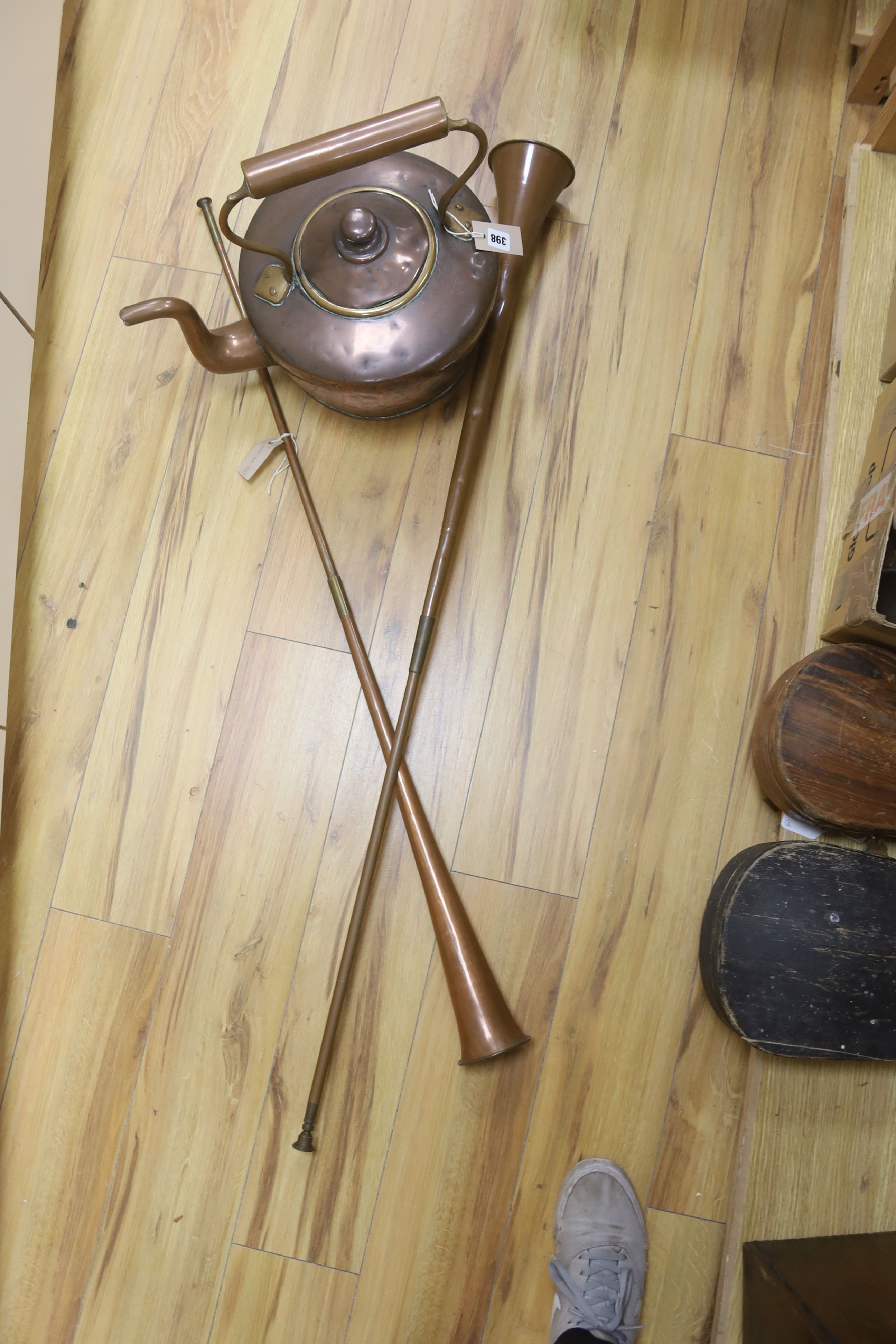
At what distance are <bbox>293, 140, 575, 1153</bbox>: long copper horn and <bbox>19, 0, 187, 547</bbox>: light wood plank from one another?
817 mm

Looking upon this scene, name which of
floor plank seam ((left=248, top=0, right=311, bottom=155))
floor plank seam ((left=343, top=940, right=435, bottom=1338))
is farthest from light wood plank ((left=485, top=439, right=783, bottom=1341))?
floor plank seam ((left=248, top=0, right=311, bottom=155))

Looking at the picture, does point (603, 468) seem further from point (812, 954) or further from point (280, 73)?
point (280, 73)

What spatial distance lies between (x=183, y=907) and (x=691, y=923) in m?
0.98

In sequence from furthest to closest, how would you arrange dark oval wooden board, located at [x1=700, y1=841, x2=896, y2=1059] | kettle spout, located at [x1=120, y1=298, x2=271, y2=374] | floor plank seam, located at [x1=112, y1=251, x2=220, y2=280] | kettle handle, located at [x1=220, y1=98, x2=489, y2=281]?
floor plank seam, located at [x1=112, y1=251, x2=220, y2=280], kettle spout, located at [x1=120, y1=298, x2=271, y2=374], dark oval wooden board, located at [x1=700, y1=841, x2=896, y2=1059], kettle handle, located at [x1=220, y1=98, x2=489, y2=281]

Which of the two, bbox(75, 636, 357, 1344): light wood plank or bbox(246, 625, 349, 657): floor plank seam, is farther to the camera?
bbox(246, 625, 349, 657): floor plank seam

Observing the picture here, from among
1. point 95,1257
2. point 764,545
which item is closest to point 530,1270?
point 95,1257

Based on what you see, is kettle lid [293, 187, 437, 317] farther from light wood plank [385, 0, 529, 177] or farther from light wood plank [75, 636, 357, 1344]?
light wood plank [75, 636, 357, 1344]

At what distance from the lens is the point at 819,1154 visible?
1.64 metres

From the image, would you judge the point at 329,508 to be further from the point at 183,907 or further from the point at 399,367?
the point at 183,907

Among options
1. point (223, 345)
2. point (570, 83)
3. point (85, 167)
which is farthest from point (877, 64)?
point (85, 167)

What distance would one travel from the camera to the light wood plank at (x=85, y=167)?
6.48ft

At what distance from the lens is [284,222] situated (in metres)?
1.65

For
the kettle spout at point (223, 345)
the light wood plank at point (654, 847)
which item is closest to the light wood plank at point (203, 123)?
the kettle spout at point (223, 345)

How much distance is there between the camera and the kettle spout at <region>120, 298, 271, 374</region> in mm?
1676
